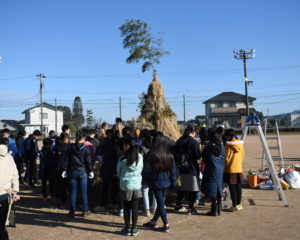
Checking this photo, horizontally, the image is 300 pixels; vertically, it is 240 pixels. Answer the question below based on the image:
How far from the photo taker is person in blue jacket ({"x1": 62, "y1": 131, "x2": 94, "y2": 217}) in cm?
675

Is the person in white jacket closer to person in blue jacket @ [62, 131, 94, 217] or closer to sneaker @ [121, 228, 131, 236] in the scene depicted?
sneaker @ [121, 228, 131, 236]

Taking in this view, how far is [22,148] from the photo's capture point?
10.9 m

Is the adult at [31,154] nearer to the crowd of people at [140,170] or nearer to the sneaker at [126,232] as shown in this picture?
the crowd of people at [140,170]

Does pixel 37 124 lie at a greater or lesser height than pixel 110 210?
greater

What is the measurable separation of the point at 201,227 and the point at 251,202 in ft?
7.63

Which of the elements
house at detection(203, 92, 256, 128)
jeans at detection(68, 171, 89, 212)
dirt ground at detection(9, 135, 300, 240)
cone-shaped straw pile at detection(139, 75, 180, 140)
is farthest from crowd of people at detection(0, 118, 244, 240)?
house at detection(203, 92, 256, 128)

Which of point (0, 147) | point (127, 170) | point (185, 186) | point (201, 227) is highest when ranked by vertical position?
point (0, 147)

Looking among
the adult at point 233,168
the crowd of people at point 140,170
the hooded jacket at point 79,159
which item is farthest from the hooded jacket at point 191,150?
the hooded jacket at point 79,159

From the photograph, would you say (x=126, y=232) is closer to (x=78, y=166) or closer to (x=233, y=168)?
(x=78, y=166)

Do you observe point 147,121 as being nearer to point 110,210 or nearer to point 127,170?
point 110,210

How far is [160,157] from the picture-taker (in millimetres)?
5754

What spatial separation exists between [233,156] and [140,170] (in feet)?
7.81

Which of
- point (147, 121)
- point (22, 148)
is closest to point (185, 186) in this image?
point (147, 121)

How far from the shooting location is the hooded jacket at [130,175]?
559 cm
